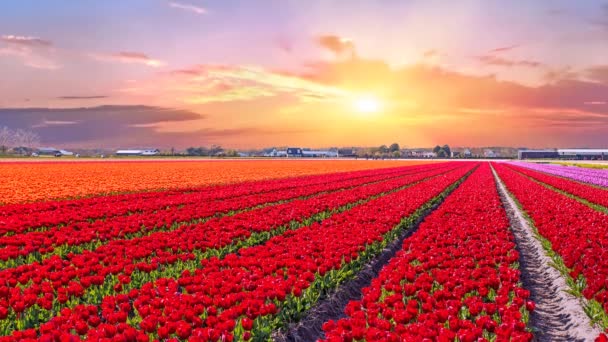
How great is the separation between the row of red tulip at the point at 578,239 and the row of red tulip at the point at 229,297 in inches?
172

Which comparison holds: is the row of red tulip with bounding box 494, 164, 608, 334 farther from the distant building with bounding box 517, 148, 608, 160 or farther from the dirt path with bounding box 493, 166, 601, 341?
the distant building with bounding box 517, 148, 608, 160

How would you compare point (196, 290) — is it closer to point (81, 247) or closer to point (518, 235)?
point (81, 247)

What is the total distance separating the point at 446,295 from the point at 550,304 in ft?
12.6

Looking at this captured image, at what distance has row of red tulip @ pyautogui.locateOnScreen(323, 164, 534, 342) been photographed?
5.39 m

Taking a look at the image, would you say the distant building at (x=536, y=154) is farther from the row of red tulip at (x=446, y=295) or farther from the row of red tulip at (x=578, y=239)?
the row of red tulip at (x=446, y=295)

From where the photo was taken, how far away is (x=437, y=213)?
691 inches

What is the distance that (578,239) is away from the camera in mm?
12102

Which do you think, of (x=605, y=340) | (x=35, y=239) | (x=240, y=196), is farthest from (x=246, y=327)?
(x=240, y=196)

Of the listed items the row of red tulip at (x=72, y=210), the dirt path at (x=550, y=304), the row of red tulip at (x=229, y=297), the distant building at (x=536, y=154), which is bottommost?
the dirt path at (x=550, y=304)

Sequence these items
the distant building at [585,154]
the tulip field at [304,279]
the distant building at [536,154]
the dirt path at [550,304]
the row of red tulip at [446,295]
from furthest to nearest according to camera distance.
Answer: the distant building at [536,154]
the distant building at [585,154]
the dirt path at [550,304]
the tulip field at [304,279]
the row of red tulip at [446,295]

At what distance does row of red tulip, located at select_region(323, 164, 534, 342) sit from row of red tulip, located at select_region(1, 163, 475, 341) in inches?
39.5

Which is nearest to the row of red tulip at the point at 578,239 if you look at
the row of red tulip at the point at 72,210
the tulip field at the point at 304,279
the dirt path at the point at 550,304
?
the tulip field at the point at 304,279

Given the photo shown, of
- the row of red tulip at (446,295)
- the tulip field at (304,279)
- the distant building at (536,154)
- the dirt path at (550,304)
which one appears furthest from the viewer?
the distant building at (536,154)

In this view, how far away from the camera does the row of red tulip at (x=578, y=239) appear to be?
803 centimetres
